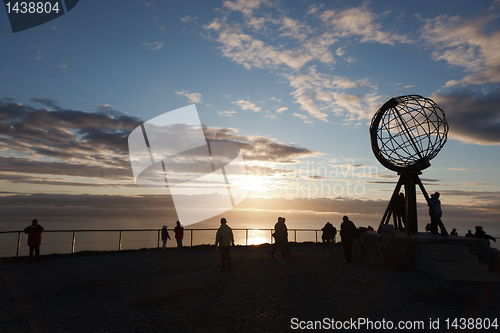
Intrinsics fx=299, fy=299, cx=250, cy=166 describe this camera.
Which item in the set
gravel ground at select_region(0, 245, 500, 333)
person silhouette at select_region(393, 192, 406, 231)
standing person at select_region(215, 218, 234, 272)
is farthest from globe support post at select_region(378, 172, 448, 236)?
standing person at select_region(215, 218, 234, 272)

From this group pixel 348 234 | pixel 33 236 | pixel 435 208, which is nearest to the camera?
pixel 33 236

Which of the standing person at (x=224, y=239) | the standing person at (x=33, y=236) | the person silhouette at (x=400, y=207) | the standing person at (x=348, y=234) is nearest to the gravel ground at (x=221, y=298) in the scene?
the standing person at (x=224, y=239)

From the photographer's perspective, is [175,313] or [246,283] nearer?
[175,313]

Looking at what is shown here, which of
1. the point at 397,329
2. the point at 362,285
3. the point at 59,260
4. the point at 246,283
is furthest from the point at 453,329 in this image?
the point at 59,260

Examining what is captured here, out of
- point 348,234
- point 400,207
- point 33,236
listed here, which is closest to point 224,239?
point 348,234

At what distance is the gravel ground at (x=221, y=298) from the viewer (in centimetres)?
575

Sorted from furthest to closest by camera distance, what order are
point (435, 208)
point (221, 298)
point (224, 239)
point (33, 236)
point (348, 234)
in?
point (435, 208), point (348, 234), point (33, 236), point (224, 239), point (221, 298)

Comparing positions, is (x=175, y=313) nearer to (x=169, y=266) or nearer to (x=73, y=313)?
(x=73, y=313)

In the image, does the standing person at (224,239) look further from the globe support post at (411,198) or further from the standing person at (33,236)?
the standing person at (33,236)

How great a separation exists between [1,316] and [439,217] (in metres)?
14.8

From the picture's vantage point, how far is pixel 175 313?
243 inches

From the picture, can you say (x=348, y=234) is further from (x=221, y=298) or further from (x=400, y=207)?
(x=221, y=298)

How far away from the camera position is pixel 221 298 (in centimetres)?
721

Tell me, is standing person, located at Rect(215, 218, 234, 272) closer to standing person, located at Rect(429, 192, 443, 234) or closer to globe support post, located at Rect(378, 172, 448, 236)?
globe support post, located at Rect(378, 172, 448, 236)
